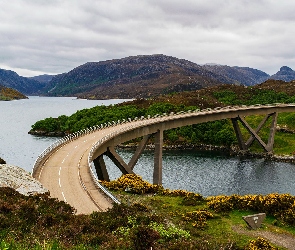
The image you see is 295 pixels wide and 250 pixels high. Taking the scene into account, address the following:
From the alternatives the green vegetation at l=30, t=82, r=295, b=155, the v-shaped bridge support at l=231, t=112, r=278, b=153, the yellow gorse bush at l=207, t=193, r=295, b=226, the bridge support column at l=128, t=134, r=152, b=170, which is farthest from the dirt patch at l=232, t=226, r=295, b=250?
the green vegetation at l=30, t=82, r=295, b=155

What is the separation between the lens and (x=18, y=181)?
1125 inches

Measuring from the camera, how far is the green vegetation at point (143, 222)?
16.3 metres

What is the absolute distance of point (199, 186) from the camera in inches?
2594

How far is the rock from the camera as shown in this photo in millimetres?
27359

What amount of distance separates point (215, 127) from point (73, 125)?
59.1 meters

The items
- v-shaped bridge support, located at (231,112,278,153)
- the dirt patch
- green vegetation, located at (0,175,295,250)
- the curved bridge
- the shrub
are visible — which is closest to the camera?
green vegetation, located at (0,175,295,250)

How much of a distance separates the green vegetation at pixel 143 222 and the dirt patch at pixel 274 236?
0.48 meters

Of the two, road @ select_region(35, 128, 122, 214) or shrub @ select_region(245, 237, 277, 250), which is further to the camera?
road @ select_region(35, 128, 122, 214)

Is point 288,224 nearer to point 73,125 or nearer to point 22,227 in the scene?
point 22,227

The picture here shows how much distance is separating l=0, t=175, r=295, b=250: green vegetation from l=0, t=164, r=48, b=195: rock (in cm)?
173

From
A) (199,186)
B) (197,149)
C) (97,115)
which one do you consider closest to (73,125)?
(97,115)

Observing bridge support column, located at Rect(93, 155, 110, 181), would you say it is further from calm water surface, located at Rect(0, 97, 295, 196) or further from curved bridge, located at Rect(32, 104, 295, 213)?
→ calm water surface, located at Rect(0, 97, 295, 196)

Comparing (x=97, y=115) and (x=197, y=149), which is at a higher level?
(x=97, y=115)

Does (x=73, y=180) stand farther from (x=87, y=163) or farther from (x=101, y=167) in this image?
(x=101, y=167)
